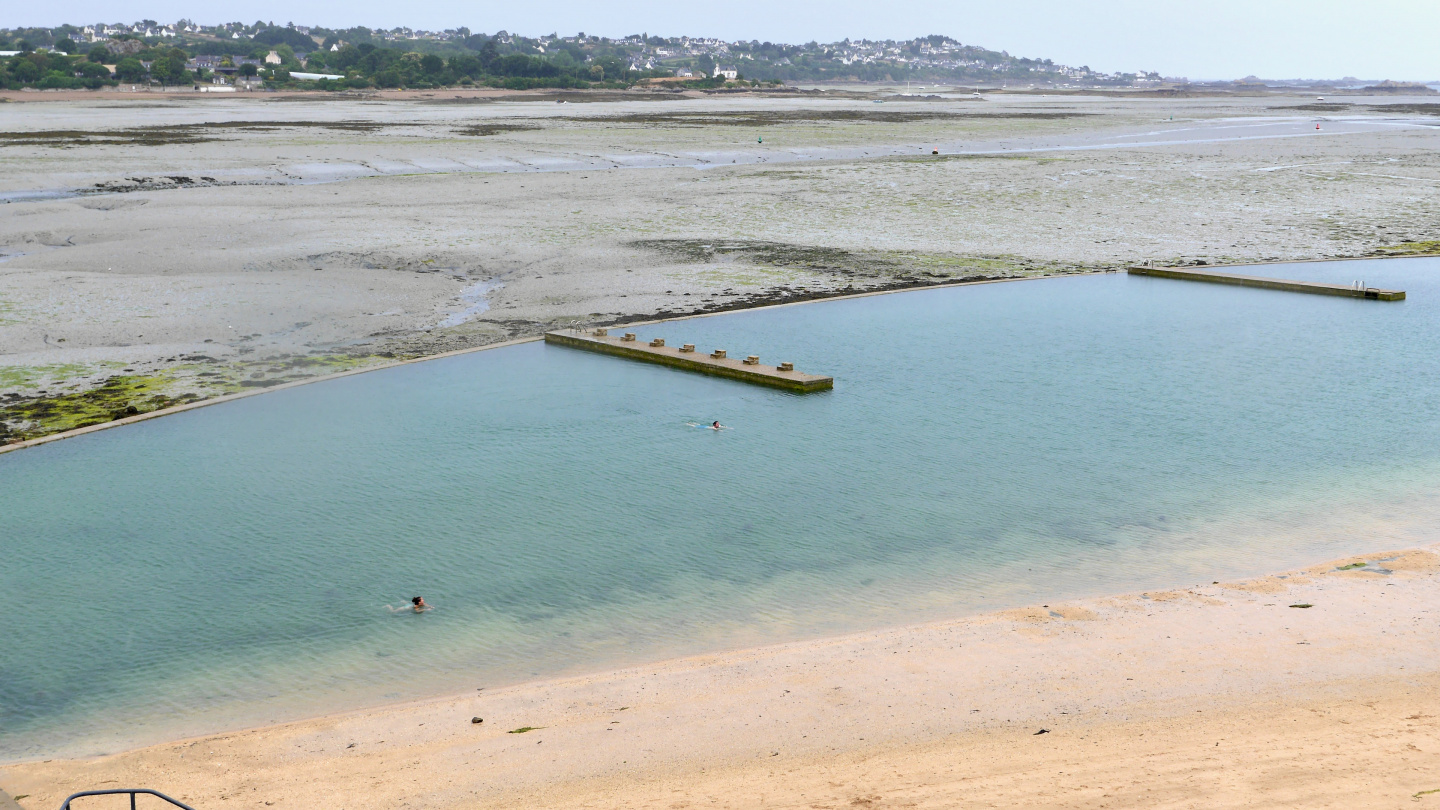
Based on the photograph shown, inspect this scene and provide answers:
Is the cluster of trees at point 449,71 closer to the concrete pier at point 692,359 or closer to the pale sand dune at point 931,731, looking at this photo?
the concrete pier at point 692,359

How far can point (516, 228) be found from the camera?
26.5 metres

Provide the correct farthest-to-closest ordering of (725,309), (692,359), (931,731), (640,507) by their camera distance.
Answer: (725,309) → (692,359) → (640,507) → (931,731)

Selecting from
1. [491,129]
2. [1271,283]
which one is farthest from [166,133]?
[1271,283]

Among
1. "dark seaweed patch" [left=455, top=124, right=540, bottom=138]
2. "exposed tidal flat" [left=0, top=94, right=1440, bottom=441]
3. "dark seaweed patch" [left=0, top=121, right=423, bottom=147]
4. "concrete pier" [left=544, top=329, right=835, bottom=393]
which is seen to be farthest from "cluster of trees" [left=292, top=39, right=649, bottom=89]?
"concrete pier" [left=544, top=329, right=835, bottom=393]

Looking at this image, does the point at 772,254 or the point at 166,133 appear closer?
the point at 772,254

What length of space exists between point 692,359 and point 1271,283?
37.0 ft

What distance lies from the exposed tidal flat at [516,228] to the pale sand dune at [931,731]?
8.41 m

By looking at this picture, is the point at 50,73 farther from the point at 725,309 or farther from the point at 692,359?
the point at 692,359

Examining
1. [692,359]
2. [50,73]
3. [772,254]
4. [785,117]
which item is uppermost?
[50,73]

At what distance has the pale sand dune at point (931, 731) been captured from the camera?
5988mm

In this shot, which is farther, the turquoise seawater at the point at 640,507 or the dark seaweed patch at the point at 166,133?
the dark seaweed patch at the point at 166,133

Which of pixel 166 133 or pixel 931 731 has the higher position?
pixel 166 133

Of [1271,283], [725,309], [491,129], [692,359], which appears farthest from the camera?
[491,129]

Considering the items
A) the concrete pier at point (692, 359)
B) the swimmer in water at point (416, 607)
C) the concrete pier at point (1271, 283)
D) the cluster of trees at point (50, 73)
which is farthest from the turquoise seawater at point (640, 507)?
Result: the cluster of trees at point (50, 73)
